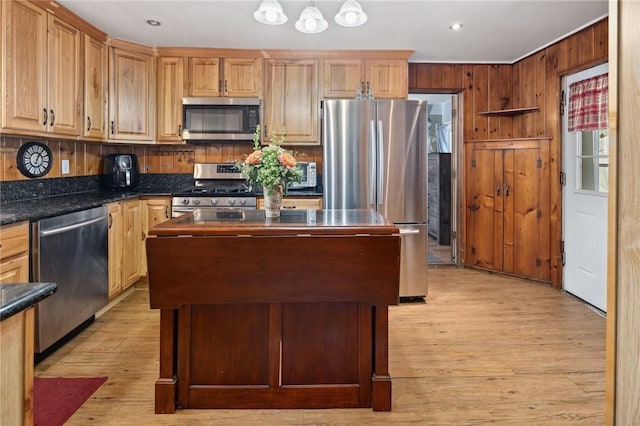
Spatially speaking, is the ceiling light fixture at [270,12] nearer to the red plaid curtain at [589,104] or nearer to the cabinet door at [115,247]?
the cabinet door at [115,247]

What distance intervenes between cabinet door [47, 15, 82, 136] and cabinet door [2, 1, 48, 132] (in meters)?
0.08

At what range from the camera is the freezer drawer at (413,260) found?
3.79 m

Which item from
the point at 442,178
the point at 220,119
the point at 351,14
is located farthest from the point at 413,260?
the point at 442,178

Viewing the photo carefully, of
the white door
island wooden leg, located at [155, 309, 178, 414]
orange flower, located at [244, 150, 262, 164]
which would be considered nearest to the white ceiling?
the white door

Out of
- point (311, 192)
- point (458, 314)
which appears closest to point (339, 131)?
point (311, 192)

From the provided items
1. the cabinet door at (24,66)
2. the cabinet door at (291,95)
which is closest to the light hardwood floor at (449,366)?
the cabinet door at (24,66)

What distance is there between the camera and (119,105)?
4047 mm

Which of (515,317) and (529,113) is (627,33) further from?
(529,113)

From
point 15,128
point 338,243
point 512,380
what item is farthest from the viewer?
point 15,128

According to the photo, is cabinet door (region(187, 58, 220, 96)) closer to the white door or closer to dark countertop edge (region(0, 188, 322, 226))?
dark countertop edge (region(0, 188, 322, 226))

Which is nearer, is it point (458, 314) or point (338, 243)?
point (338, 243)

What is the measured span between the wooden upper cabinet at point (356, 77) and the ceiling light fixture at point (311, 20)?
1.78 m

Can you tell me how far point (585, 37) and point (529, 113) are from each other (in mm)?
1014

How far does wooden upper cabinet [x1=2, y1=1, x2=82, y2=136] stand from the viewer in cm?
266
